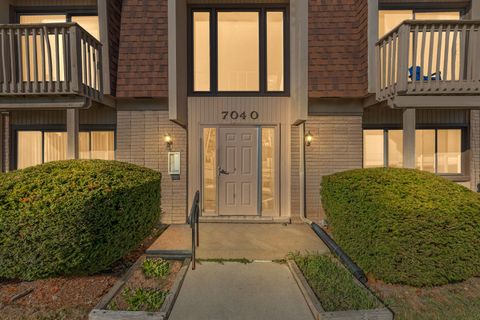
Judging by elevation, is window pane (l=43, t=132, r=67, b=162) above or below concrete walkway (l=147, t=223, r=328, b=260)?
above

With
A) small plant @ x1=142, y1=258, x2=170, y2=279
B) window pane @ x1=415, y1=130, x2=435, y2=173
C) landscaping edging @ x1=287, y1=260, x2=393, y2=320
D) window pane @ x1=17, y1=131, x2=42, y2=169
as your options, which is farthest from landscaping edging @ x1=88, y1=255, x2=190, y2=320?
window pane @ x1=415, y1=130, x2=435, y2=173

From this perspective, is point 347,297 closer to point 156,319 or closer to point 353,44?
point 156,319

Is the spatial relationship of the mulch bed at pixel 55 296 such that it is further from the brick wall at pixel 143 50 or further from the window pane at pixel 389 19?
the window pane at pixel 389 19

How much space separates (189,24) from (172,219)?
5030mm

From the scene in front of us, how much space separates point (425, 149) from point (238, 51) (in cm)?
549

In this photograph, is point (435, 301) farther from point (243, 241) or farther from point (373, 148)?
point (373, 148)

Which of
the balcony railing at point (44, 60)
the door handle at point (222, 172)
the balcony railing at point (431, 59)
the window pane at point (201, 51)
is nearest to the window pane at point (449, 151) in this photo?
the balcony railing at point (431, 59)

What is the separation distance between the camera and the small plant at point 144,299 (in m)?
3.28

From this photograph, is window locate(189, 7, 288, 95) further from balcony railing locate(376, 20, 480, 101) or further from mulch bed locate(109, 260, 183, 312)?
mulch bed locate(109, 260, 183, 312)

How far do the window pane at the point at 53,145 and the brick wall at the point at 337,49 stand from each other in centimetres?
651

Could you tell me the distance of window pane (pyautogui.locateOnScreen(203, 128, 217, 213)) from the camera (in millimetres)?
7195

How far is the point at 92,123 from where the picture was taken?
712 centimetres

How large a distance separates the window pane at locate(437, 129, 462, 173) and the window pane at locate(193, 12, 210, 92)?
20.3 feet

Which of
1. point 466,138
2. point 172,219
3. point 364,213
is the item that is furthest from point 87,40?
point 466,138
